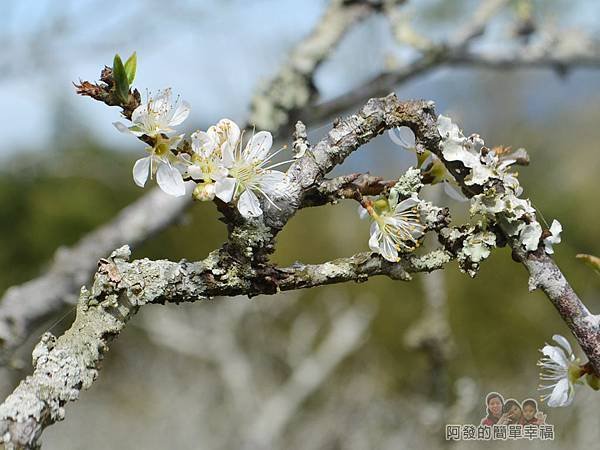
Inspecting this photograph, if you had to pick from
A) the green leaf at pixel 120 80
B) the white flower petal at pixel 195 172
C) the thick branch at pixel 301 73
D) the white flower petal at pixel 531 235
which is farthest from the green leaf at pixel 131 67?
the thick branch at pixel 301 73

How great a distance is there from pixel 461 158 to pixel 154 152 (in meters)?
0.34

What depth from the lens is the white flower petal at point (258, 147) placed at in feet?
2.46

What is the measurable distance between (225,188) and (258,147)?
0.12 metres

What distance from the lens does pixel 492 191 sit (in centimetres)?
71

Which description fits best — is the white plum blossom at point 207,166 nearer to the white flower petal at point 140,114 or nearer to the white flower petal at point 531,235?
the white flower petal at point 140,114

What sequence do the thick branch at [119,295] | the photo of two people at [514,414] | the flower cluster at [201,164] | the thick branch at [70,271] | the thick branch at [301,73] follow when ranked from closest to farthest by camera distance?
the thick branch at [119,295] < the flower cluster at [201,164] < the photo of two people at [514,414] < the thick branch at [70,271] < the thick branch at [301,73]

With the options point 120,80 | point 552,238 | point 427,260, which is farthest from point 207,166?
point 552,238

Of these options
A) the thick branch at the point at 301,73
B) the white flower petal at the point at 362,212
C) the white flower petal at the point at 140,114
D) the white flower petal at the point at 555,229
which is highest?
the thick branch at the point at 301,73

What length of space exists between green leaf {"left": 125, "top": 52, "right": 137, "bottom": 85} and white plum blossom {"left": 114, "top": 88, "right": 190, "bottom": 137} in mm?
30

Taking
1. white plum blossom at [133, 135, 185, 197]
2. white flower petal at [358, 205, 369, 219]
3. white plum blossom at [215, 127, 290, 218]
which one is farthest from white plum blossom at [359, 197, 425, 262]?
white plum blossom at [133, 135, 185, 197]

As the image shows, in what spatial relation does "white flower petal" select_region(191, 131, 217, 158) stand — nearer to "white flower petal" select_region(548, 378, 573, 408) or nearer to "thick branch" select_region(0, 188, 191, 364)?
"white flower petal" select_region(548, 378, 573, 408)

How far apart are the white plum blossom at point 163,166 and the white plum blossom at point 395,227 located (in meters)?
0.21

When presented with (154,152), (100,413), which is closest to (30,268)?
(100,413)

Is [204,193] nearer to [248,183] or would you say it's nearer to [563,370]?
[248,183]
